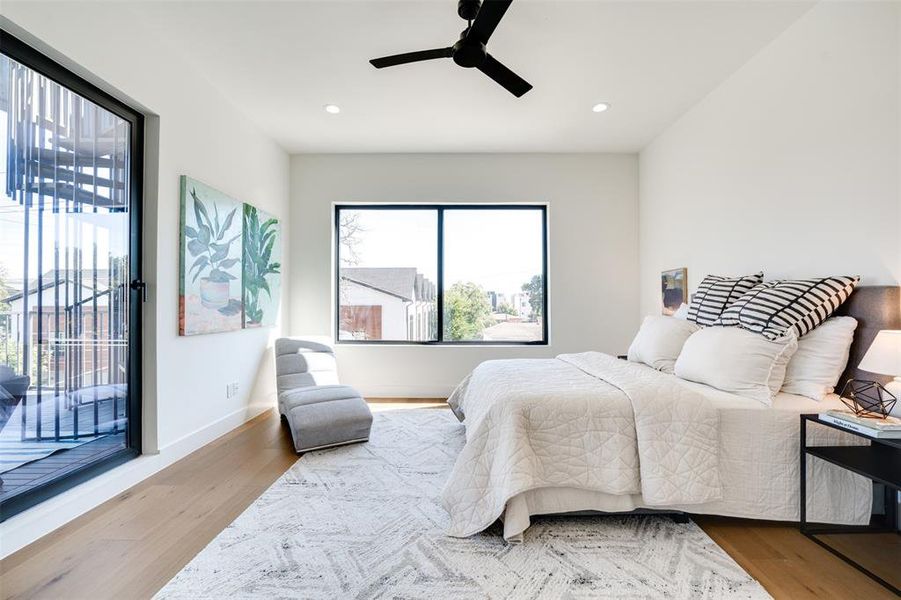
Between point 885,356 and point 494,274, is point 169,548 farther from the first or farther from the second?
point 494,274

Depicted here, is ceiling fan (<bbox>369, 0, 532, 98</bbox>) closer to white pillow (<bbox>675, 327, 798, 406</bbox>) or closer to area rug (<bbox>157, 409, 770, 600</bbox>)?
white pillow (<bbox>675, 327, 798, 406</bbox>)

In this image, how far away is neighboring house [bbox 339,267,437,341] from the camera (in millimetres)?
4766

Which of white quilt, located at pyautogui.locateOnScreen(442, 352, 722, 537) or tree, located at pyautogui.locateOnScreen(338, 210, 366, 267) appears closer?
white quilt, located at pyautogui.locateOnScreen(442, 352, 722, 537)

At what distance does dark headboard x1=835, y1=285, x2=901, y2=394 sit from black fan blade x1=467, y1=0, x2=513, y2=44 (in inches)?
85.5

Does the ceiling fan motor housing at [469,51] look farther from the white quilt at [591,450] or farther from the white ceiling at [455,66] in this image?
the white quilt at [591,450]

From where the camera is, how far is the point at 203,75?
305 centimetres

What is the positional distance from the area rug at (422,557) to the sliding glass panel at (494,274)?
2.57 meters

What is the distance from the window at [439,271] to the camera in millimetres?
4766

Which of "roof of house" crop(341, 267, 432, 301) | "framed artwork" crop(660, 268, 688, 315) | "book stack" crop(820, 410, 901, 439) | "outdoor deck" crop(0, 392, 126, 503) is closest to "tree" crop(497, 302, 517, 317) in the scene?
"roof of house" crop(341, 267, 432, 301)

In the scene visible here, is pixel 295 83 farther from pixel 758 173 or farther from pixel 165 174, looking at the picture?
pixel 758 173

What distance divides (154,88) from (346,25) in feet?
4.19

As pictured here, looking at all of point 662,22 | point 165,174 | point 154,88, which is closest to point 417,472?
point 165,174

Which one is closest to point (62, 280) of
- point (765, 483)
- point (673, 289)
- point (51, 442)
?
point (51, 442)

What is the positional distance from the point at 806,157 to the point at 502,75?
1845 millimetres
